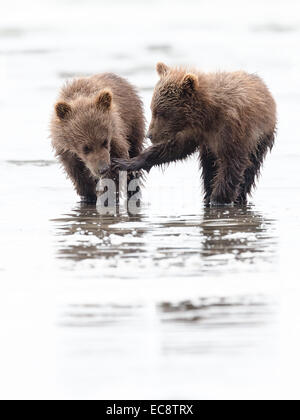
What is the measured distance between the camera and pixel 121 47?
2266 centimetres

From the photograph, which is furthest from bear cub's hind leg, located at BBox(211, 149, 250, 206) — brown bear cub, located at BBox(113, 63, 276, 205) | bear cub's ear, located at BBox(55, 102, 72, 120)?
bear cub's ear, located at BBox(55, 102, 72, 120)

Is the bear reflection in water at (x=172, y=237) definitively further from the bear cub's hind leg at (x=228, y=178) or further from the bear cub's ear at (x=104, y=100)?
the bear cub's ear at (x=104, y=100)

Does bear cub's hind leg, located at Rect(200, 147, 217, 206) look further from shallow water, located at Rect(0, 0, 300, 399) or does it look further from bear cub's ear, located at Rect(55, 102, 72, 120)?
bear cub's ear, located at Rect(55, 102, 72, 120)

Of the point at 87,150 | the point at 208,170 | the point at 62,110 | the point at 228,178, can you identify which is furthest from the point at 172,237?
the point at 208,170

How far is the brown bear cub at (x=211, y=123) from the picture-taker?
9.70m

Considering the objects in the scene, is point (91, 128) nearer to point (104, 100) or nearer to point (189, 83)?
point (104, 100)

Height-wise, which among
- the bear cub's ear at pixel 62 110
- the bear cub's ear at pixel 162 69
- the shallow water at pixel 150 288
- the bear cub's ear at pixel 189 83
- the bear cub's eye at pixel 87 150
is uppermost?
the bear cub's ear at pixel 162 69

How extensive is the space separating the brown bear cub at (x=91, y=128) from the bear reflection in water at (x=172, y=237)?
2.03 ft

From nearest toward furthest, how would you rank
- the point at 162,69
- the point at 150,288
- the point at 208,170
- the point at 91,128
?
the point at 150,288, the point at 91,128, the point at 162,69, the point at 208,170

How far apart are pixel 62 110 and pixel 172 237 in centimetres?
246

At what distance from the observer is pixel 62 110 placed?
32.6 feet

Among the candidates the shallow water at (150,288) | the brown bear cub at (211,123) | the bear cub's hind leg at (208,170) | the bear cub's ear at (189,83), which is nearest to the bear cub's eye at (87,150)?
the brown bear cub at (211,123)

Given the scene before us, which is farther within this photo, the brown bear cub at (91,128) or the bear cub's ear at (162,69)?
the bear cub's ear at (162,69)

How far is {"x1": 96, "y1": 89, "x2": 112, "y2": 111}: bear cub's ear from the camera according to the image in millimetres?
9859
